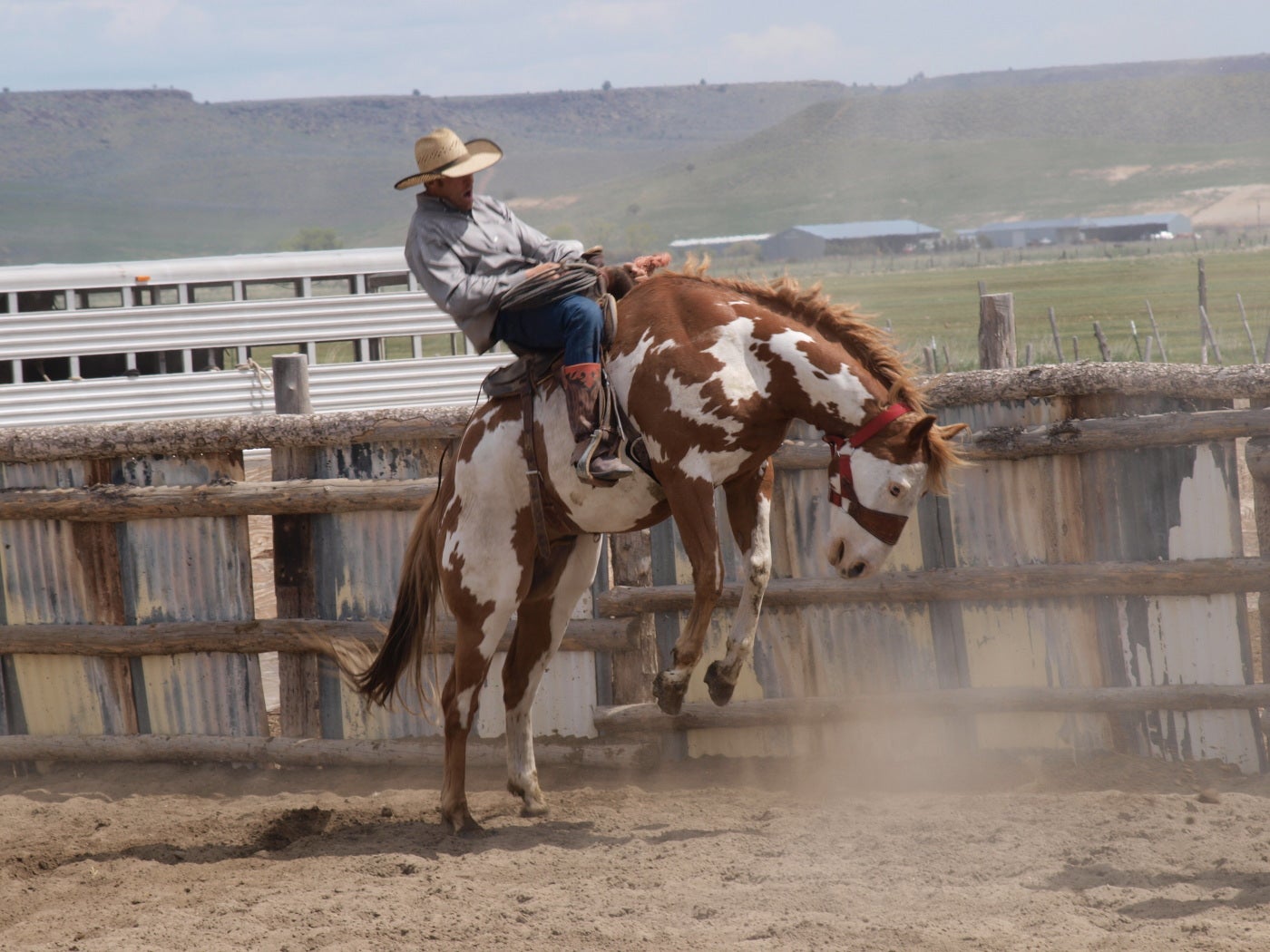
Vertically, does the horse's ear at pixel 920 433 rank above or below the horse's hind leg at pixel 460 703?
above

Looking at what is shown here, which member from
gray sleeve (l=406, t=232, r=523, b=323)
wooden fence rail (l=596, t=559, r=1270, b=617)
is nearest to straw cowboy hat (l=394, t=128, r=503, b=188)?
gray sleeve (l=406, t=232, r=523, b=323)

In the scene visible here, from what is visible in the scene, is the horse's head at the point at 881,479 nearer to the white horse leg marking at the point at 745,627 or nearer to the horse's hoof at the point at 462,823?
the white horse leg marking at the point at 745,627

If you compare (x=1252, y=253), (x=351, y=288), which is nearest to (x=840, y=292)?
(x=1252, y=253)

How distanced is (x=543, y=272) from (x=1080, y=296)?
56.2 m

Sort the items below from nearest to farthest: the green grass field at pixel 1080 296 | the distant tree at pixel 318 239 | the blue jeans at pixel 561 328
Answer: the blue jeans at pixel 561 328 → the green grass field at pixel 1080 296 → the distant tree at pixel 318 239

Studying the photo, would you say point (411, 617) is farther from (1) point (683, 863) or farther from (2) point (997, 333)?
(2) point (997, 333)

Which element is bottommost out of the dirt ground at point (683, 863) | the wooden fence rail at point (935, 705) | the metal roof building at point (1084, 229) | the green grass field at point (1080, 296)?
the dirt ground at point (683, 863)

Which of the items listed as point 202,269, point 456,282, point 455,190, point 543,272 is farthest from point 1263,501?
point 202,269

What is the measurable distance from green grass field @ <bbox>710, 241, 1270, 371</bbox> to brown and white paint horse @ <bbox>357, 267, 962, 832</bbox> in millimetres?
4932

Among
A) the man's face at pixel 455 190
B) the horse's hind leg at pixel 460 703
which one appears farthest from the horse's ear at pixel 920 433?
the man's face at pixel 455 190

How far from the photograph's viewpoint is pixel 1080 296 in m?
56.5

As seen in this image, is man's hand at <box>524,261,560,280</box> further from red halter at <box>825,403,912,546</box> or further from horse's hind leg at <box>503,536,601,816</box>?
red halter at <box>825,403,912,546</box>

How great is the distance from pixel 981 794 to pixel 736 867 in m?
1.27

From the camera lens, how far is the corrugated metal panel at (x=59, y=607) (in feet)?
21.2
